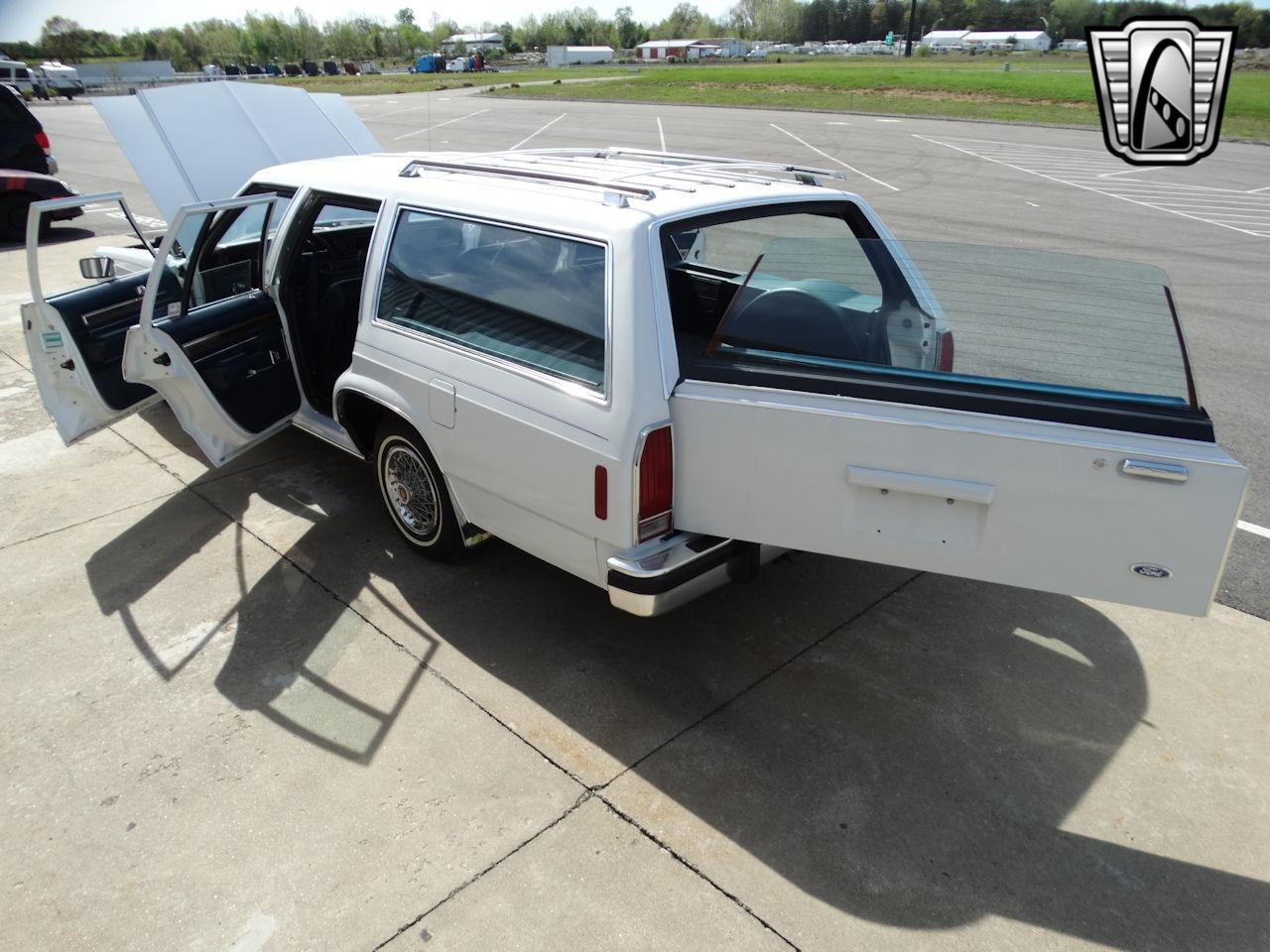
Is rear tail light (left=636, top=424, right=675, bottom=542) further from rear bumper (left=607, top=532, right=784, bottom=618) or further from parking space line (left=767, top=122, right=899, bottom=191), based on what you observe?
parking space line (left=767, top=122, right=899, bottom=191)

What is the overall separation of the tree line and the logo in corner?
6679 cm

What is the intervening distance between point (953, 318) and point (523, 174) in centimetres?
192

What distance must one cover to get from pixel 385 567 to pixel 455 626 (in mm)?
690

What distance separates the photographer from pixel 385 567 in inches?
176

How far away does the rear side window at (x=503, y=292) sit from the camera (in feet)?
10.8

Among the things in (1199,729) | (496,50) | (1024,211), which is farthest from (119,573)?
(496,50)

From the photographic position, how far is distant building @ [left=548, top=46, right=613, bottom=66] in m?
87.9

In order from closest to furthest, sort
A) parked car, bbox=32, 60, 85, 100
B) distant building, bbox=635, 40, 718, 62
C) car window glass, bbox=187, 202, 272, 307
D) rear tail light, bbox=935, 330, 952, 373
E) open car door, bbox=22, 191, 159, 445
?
rear tail light, bbox=935, 330, 952, 373
open car door, bbox=22, 191, 159, 445
car window glass, bbox=187, 202, 272, 307
parked car, bbox=32, 60, 85, 100
distant building, bbox=635, 40, 718, 62

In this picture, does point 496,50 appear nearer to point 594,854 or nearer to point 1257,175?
point 1257,175

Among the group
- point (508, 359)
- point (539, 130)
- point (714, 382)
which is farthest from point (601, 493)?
point (539, 130)

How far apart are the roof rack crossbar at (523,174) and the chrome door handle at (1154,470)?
6.11 feet

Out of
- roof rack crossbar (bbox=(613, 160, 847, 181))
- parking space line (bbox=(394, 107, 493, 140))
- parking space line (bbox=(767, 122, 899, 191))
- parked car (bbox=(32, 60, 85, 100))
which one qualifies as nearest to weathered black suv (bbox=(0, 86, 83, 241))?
parking space line (bbox=(394, 107, 493, 140))

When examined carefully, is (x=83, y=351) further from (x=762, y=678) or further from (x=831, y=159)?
(x=831, y=159)

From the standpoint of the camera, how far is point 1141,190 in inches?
634
